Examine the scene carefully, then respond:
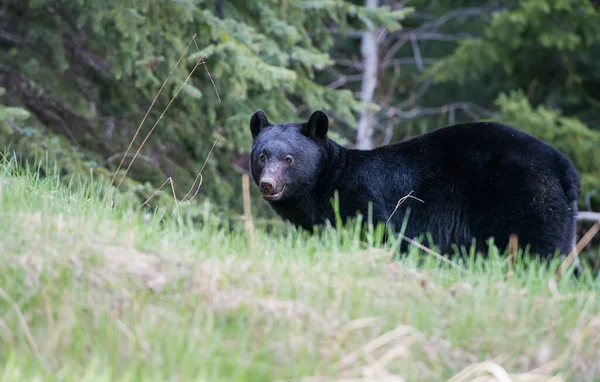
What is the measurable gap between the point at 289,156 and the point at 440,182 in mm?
1189

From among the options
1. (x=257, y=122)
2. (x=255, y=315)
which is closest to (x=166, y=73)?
(x=257, y=122)

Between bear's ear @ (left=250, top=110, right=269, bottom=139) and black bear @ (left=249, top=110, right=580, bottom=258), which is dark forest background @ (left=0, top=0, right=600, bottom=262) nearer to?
bear's ear @ (left=250, top=110, right=269, bottom=139)

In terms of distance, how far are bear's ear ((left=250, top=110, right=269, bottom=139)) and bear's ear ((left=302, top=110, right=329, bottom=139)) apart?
0.39 meters

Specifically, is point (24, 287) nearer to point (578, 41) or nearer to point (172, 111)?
point (172, 111)

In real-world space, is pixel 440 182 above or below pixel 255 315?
above

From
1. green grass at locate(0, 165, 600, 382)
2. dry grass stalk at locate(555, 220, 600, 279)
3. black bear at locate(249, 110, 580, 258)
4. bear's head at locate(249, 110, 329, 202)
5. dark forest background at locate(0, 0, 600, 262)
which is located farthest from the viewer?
dark forest background at locate(0, 0, 600, 262)

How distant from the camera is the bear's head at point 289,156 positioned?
21.0 feet

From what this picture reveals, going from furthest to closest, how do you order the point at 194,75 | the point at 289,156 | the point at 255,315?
the point at 194,75 < the point at 289,156 < the point at 255,315

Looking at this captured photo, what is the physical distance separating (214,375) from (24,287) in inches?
38.9

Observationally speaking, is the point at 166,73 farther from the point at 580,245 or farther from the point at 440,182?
the point at 580,245

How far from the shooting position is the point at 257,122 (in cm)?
698

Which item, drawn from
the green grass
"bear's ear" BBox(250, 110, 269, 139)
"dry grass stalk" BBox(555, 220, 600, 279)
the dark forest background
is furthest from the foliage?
the green grass

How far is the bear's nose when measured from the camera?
621 centimetres

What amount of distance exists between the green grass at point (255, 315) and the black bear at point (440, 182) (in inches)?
68.1
